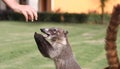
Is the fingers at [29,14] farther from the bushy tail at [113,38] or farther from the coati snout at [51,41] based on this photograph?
the bushy tail at [113,38]

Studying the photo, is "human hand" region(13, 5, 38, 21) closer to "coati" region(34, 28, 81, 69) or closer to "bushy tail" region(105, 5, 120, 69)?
"coati" region(34, 28, 81, 69)

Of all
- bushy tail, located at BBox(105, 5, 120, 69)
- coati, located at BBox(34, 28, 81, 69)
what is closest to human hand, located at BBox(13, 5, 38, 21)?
coati, located at BBox(34, 28, 81, 69)

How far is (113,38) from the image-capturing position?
16.6 feet

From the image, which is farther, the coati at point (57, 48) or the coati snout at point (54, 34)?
the coati snout at point (54, 34)

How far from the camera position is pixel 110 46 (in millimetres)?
5141

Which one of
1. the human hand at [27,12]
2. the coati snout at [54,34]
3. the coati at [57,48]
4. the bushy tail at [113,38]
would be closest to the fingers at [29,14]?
the human hand at [27,12]

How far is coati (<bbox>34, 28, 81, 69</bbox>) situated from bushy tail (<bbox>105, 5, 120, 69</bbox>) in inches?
21.9

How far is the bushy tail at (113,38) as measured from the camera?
16.0ft

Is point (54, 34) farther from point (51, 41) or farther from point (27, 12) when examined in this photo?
point (27, 12)

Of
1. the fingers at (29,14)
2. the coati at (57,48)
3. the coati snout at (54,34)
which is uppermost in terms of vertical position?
the fingers at (29,14)

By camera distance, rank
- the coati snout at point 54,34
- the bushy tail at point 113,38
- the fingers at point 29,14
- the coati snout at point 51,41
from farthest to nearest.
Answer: the coati snout at point 54,34
the coati snout at point 51,41
the fingers at point 29,14
the bushy tail at point 113,38

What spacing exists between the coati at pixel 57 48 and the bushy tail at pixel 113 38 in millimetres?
557

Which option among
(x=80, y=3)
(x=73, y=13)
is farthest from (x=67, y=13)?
(x=80, y=3)

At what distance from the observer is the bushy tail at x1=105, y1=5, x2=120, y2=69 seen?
489cm
